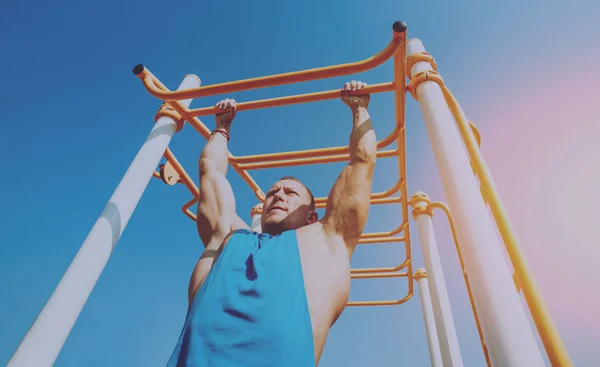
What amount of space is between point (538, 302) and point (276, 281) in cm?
99

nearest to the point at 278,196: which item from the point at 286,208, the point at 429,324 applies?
the point at 286,208

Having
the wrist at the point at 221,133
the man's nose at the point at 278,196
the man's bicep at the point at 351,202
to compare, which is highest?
the wrist at the point at 221,133

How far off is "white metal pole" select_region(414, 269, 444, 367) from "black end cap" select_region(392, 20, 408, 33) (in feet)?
8.26

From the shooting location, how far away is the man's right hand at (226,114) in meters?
2.49

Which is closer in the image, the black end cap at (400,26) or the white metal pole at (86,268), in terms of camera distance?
the white metal pole at (86,268)

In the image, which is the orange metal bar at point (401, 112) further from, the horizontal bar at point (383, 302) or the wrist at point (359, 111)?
the horizontal bar at point (383, 302)

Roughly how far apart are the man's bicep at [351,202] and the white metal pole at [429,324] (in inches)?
72.9

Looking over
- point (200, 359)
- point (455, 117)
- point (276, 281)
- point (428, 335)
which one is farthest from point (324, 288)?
point (428, 335)

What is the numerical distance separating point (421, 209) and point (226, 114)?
6.50 feet

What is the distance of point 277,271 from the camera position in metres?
A: 1.50

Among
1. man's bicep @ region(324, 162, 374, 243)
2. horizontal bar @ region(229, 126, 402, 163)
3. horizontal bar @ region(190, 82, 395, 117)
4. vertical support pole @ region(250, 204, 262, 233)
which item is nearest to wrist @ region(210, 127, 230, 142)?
horizontal bar @ region(190, 82, 395, 117)

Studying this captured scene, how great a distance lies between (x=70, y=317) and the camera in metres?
1.68

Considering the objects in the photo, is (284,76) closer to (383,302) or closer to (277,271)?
(277,271)

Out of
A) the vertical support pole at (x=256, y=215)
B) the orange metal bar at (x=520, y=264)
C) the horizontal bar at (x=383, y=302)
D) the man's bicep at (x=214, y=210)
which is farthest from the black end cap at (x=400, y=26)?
the horizontal bar at (x=383, y=302)
